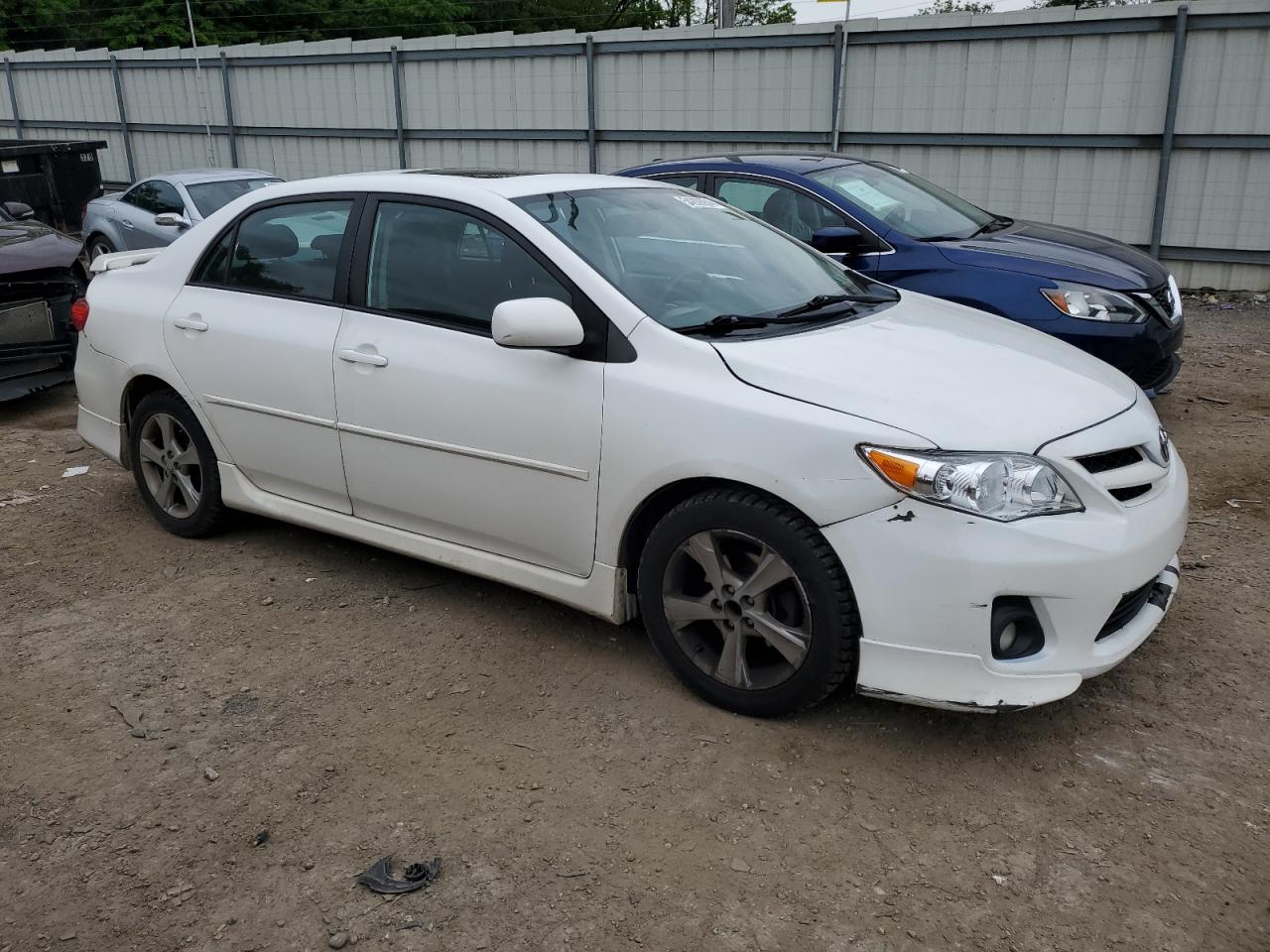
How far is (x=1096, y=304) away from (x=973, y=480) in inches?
138

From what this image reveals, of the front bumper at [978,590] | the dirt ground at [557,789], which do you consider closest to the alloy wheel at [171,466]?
the dirt ground at [557,789]

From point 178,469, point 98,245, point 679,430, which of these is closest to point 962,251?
point 679,430

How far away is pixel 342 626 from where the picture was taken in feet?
13.7

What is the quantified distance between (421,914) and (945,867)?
4.27 feet

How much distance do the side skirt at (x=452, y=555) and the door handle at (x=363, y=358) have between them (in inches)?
25.5

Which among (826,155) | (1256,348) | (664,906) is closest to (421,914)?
(664,906)

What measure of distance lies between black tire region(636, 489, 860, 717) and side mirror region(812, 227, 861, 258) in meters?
3.29

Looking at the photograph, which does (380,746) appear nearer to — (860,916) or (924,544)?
(860,916)

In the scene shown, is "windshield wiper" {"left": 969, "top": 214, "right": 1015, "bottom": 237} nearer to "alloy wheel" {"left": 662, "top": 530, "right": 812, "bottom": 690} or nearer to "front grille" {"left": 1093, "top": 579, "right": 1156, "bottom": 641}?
"front grille" {"left": 1093, "top": 579, "right": 1156, "bottom": 641}

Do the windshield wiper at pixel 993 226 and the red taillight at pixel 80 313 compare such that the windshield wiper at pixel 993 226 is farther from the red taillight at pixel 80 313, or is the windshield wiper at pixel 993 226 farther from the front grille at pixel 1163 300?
the red taillight at pixel 80 313

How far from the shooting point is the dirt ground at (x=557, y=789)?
2.60m

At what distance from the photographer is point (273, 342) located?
4316mm

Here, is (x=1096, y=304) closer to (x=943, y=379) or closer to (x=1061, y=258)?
(x=1061, y=258)

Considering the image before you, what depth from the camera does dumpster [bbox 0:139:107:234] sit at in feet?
43.6
